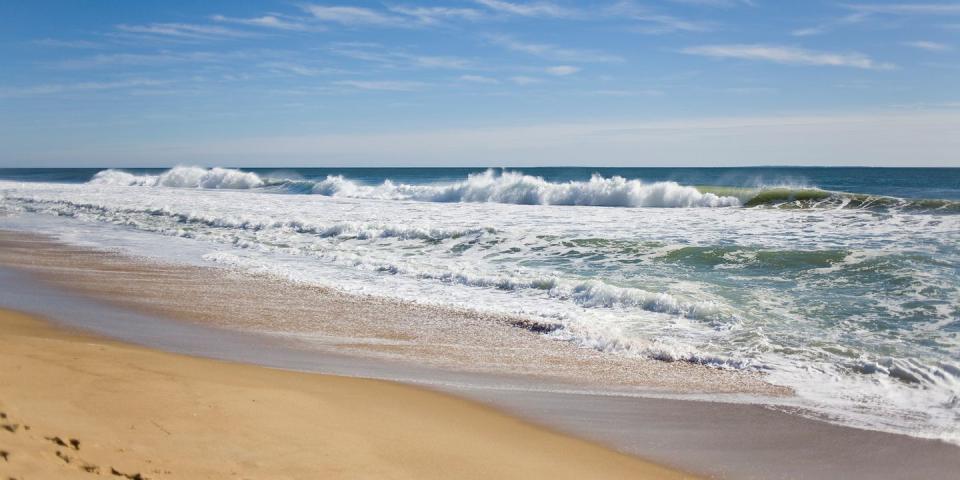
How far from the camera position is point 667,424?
529 centimetres

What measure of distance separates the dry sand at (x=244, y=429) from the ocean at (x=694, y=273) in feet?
8.35

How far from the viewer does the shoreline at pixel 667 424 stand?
455 centimetres

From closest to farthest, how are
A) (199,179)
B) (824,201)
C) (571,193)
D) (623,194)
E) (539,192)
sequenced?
(824,201)
(623,194)
(571,193)
(539,192)
(199,179)

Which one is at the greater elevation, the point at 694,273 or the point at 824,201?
the point at 824,201

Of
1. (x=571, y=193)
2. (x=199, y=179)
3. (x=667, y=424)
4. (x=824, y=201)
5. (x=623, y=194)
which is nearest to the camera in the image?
(x=667, y=424)

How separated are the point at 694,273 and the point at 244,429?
9.07m

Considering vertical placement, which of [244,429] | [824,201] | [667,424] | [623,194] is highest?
[623,194]

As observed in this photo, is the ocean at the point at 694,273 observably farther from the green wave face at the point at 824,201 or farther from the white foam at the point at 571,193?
the white foam at the point at 571,193

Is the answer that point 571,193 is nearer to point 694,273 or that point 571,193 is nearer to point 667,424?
point 694,273

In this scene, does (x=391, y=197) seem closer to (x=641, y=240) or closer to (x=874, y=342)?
(x=641, y=240)

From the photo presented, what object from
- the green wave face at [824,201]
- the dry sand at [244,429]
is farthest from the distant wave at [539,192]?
the dry sand at [244,429]

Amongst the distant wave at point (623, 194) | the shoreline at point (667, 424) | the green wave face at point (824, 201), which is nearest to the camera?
the shoreline at point (667, 424)

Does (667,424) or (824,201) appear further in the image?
(824,201)

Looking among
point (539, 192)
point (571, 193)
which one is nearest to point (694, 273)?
point (571, 193)
